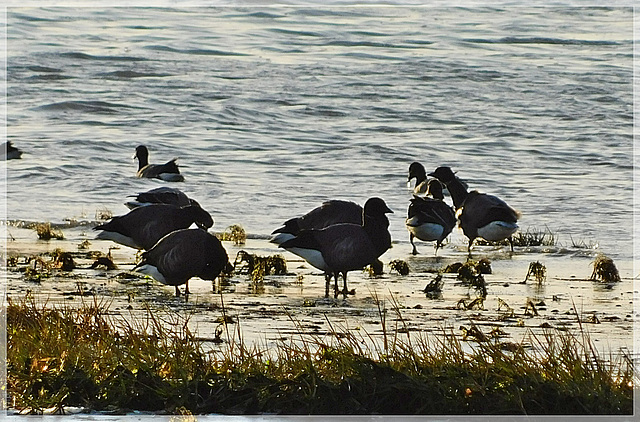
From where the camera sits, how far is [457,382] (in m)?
5.64

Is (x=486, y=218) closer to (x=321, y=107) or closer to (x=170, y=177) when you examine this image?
(x=170, y=177)

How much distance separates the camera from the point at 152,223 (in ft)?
38.3

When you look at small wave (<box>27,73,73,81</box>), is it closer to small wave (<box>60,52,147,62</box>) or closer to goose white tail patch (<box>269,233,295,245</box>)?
small wave (<box>60,52,147,62</box>)

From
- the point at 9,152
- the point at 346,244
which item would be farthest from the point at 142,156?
the point at 346,244

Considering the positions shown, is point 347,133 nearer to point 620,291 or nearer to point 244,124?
point 244,124

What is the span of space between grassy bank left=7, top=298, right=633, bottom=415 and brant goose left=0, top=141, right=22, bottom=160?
50.5ft

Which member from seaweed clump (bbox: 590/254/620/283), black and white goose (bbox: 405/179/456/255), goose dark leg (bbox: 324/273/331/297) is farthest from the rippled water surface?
goose dark leg (bbox: 324/273/331/297)

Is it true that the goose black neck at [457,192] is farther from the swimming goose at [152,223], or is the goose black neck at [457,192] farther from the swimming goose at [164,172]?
the swimming goose at [164,172]

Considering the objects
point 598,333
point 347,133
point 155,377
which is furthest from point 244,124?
point 155,377

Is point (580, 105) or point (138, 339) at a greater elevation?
point (580, 105)

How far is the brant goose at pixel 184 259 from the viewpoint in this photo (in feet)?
32.8

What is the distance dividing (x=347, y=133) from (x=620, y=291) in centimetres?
1683

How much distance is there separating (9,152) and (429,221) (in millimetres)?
12046

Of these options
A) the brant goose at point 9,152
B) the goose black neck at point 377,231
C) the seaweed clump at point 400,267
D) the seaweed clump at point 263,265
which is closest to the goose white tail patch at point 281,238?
the seaweed clump at point 263,265
